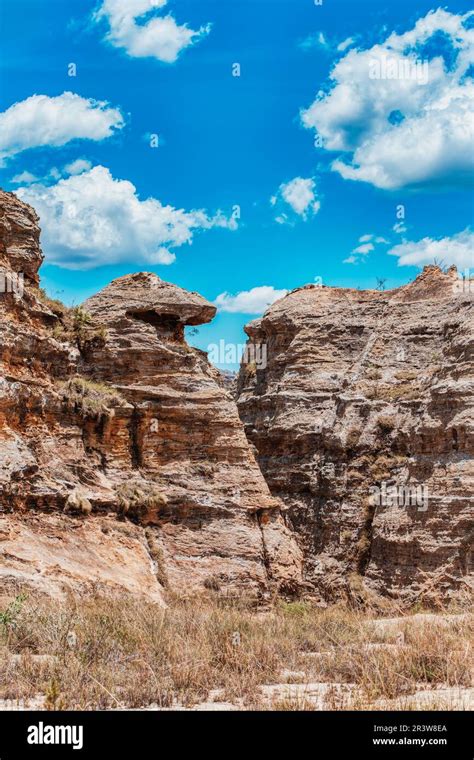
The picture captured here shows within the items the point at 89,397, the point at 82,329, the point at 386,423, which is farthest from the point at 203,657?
the point at 386,423

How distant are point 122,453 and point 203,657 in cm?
1115

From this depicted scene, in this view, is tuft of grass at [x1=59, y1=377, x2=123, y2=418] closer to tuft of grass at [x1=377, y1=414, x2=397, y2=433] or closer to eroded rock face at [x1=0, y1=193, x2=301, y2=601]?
eroded rock face at [x1=0, y1=193, x2=301, y2=601]

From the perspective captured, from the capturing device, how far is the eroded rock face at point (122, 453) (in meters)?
13.9

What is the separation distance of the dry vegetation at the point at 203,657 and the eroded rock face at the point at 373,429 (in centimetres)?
1006

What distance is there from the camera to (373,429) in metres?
24.2

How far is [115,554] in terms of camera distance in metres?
15.6

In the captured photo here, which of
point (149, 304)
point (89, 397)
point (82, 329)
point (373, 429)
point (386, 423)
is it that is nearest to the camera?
point (89, 397)
